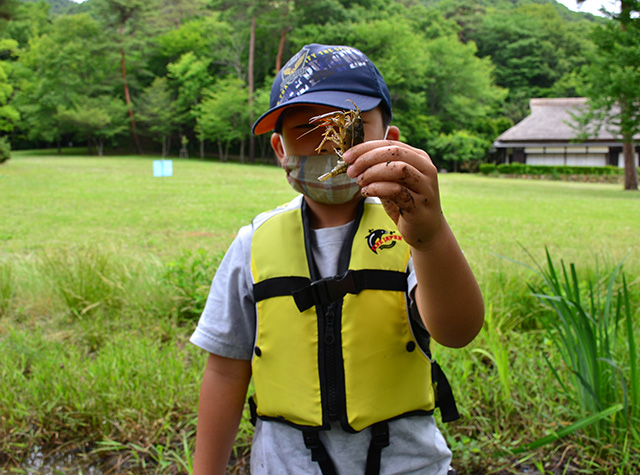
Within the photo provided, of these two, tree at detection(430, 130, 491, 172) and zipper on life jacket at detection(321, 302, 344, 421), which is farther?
tree at detection(430, 130, 491, 172)

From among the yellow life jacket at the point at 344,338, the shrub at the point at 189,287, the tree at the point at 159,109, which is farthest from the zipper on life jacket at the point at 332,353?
the tree at the point at 159,109

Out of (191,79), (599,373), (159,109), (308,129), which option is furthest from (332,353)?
(159,109)

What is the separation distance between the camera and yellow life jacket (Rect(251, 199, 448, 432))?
1.42 m

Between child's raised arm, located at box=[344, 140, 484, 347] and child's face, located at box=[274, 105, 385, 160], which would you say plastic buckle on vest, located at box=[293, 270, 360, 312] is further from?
child's face, located at box=[274, 105, 385, 160]

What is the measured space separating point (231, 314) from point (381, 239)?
536 millimetres

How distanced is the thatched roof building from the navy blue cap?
38.0 meters

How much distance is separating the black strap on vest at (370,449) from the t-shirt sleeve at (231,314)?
0.35 metres

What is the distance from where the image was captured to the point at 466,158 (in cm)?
3916

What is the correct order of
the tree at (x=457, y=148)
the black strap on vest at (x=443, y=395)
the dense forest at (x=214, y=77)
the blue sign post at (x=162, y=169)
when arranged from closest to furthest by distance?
the black strap on vest at (x=443, y=395) → the blue sign post at (x=162, y=169) → the dense forest at (x=214, y=77) → the tree at (x=457, y=148)

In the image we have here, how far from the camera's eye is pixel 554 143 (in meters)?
37.3

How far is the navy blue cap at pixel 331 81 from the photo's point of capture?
1.41 m

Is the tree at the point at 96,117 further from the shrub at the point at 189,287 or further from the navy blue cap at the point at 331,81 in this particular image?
the navy blue cap at the point at 331,81

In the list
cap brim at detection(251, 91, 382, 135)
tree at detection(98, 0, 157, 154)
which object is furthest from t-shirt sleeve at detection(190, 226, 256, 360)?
tree at detection(98, 0, 157, 154)

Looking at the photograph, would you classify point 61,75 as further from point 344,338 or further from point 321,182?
point 344,338
